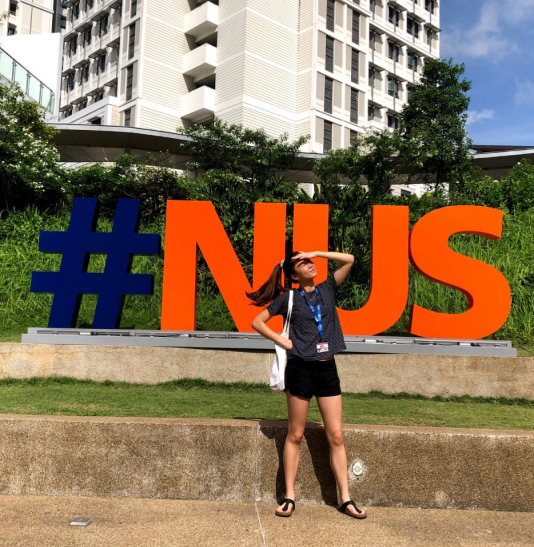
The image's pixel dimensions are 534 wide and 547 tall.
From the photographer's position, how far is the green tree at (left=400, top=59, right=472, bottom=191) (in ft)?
82.8

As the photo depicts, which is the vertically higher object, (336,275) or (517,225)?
(517,225)

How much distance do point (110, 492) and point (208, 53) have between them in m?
35.7

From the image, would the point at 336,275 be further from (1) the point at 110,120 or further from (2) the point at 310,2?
(2) the point at 310,2

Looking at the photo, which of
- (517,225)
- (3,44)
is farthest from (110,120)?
(517,225)

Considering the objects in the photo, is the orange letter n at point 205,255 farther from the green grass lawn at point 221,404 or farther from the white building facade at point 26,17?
the white building facade at point 26,17

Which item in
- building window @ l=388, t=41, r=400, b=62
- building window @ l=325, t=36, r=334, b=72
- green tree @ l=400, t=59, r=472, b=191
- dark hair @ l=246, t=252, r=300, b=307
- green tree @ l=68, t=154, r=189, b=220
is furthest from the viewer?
building window @ l=388, t=41, r=400, b=62

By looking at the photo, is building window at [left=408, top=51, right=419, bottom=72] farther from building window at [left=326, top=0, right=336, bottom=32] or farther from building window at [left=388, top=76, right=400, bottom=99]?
building window at [left=326, top=0, right=336, bottom=32]

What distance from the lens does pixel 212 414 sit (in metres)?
5.65

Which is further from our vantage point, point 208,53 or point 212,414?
point 208,53

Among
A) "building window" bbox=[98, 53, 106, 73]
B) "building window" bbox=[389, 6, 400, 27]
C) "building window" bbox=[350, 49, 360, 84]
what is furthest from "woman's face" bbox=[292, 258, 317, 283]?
"building window" bbox=[389, 6, 400, 27]

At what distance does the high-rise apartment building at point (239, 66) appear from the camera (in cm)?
3569

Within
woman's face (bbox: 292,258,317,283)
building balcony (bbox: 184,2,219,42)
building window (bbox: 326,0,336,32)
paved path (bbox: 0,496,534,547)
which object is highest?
building window (bbox: 326,0,336,32)

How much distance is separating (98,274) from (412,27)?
47.9m

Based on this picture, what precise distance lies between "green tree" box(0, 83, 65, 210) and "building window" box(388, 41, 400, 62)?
1402 inches
